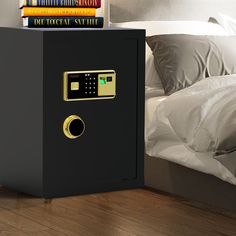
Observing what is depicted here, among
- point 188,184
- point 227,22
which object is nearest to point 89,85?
point 188,184

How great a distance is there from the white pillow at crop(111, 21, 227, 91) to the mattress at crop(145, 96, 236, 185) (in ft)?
0.64

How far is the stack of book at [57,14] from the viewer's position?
2.61 meters

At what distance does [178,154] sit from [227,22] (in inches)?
48.8

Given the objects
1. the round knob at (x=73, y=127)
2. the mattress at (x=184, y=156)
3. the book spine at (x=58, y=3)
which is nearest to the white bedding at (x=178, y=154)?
the mattress at (x=184, y=156)

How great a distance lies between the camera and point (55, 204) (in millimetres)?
2973

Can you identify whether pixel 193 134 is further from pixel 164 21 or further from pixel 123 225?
pixel 164 21

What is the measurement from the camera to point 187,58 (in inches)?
138

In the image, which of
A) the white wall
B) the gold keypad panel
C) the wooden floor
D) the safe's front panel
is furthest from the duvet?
the white wall

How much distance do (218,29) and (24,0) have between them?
1616 mm

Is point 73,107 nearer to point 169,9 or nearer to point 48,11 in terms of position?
point 48,11

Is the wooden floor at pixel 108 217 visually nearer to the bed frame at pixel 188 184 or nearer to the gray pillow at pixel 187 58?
the bed frame at pixel 188 184

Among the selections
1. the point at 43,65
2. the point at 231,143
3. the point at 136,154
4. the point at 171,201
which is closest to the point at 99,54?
the point at 43,65

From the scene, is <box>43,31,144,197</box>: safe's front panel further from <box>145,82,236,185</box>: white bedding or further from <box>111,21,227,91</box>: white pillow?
<box>111,21,227,91</box>: white pillow

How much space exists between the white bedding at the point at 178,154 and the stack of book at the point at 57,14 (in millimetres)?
748
